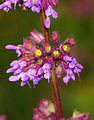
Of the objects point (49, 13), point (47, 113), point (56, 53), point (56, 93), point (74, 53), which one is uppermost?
point (74, 53)

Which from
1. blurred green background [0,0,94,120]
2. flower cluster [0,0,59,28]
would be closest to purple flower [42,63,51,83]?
flower cluster [0,0,59,28]

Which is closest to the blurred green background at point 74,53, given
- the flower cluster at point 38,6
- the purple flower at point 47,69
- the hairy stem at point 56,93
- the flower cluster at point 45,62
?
the hairy stem at point 56,93

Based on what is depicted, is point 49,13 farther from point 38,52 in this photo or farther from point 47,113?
point 47,113

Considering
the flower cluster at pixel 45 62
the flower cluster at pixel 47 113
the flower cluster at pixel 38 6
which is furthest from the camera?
the flower cluster at pixel 47 113

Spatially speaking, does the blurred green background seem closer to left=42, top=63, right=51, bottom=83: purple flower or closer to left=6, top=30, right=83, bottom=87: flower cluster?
left=6, top=30, right=83, bottom=87: flower cluster

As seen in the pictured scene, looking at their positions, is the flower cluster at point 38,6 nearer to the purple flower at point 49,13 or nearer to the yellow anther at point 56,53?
the purple flower at point 49,13

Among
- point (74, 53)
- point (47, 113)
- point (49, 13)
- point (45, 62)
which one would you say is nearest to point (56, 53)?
point (45, 62)

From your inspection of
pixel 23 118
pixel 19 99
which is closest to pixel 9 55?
pixel 19 99

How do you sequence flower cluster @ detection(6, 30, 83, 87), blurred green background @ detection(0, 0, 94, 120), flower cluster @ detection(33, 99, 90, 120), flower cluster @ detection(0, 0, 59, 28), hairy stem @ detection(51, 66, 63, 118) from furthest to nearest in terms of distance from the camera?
blurred green background @ detection(0, 0, 94, 120) → flower cluster @ detection(33, 99, 90, 120) → hairy stem @ detection(51, 66, 63, 118) → flower cluster @ detection(6, 30, 83, 87) → flower cluster @ detection(0, 0, 59, 28)

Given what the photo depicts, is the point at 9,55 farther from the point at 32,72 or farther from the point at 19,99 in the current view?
the point at 32,72
